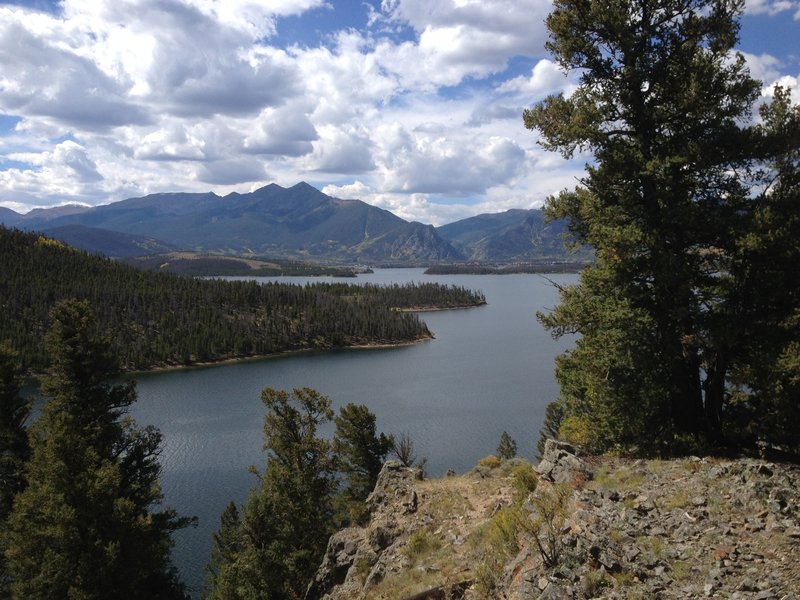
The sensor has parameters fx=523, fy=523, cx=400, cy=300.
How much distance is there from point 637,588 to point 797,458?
322 inches

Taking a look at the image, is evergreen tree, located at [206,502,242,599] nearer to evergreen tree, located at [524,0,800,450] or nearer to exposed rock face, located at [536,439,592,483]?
exposed rock face, located at [536,439,592,483]

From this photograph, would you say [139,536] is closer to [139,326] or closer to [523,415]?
[523,415]

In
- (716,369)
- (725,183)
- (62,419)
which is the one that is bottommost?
(62,419)

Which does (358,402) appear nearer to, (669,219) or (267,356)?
(267,356)

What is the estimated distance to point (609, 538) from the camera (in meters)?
10.0

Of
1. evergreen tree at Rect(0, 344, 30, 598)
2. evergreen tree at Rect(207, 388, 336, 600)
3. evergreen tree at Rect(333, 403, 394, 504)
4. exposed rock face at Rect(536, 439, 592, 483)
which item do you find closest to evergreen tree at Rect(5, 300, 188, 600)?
evergreen tree at Rect(0, 344, 30, 598)

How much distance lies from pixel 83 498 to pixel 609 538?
20.0m

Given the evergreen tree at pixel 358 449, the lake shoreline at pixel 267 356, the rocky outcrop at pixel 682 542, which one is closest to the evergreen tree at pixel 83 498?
the evergreen tree at pixel 358 449

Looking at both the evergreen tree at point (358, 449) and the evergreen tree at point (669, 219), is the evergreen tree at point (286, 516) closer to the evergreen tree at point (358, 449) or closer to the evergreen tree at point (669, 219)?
the evergreen tree at point (358, 449)

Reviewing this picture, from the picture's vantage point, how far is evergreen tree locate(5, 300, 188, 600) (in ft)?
66.2

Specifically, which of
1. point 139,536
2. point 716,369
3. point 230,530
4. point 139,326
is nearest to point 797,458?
point 716,369

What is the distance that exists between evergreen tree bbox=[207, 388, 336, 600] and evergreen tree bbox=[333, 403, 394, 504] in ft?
9.75

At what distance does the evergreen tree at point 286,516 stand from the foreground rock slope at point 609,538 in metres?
10.2

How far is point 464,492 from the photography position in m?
19.5
